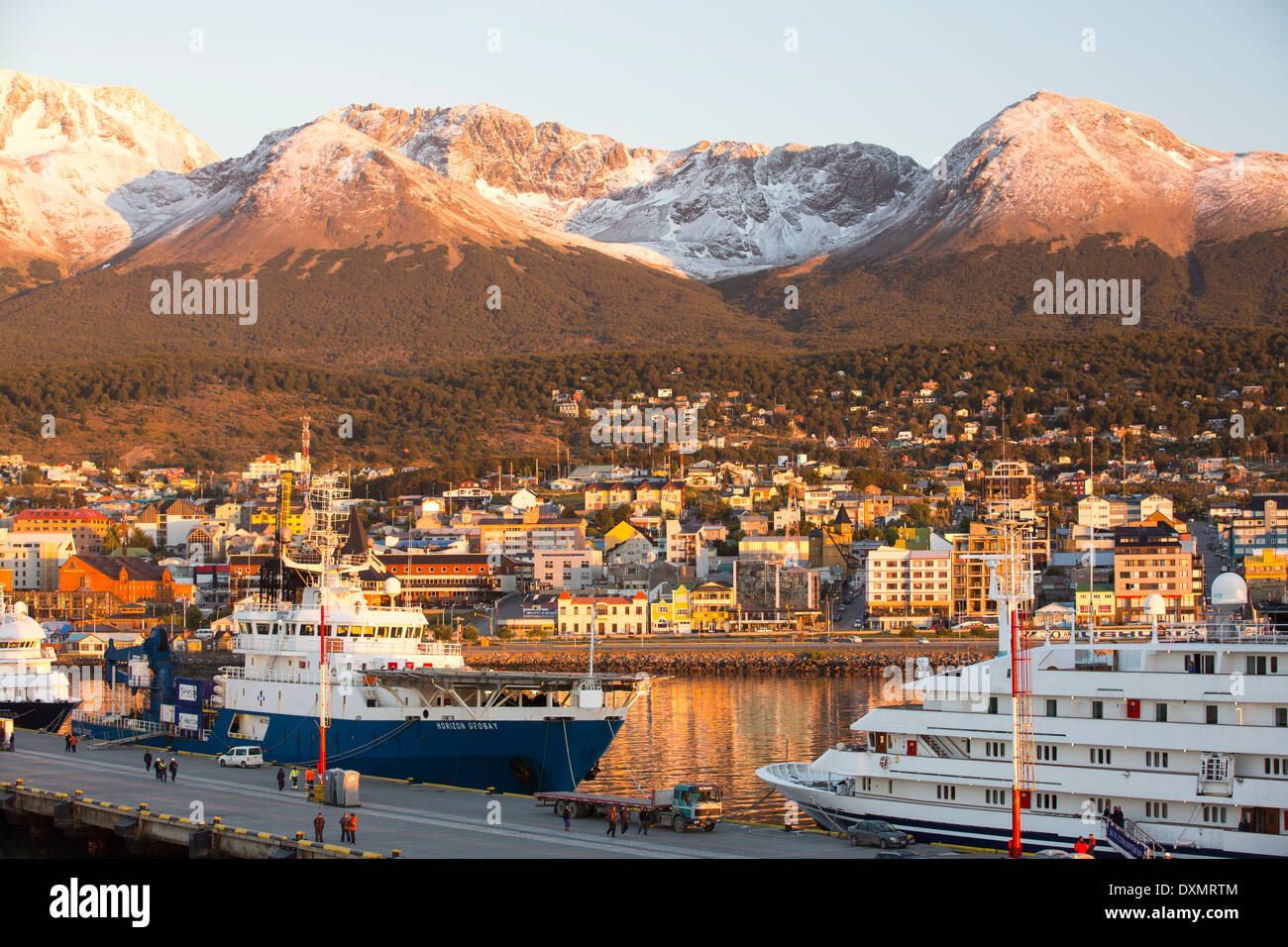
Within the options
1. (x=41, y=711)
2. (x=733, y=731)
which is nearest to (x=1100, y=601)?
(x=733, y=731)

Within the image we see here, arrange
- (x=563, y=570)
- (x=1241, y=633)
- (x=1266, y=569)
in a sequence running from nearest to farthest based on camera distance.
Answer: (x=1241, y=633), (x=1266, y=569), (x=563, y=570)

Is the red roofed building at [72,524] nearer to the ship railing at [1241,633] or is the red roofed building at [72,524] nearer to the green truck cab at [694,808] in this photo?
the green truck cab at [694,808]

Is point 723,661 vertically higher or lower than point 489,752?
lower

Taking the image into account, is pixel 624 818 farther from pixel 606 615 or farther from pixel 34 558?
pixel 34 558

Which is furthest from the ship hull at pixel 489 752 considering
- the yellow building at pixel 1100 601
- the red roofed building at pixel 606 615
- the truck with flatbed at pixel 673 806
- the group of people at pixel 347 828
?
the yellow building at pixel 1100 601

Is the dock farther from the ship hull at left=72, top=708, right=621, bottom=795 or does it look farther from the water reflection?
the water reflection
